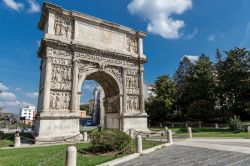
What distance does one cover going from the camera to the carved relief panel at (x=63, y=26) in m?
19.2

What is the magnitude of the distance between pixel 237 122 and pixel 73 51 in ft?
61.1

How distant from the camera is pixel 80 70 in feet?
64.5

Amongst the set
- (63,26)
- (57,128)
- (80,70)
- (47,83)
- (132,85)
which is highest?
(63,26)

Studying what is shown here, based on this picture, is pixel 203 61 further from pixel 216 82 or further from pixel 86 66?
pixel 86 66

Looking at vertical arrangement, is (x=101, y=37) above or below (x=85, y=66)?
above

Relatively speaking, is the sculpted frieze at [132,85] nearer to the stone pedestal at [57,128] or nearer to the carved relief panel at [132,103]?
the carved relief panel at [132,103]

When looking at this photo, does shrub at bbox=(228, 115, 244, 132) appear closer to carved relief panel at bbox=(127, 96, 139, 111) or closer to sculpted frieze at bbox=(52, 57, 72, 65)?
carved relief panel at bbox=(127, 96, 139, 111)

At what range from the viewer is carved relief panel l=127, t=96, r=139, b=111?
2230cm

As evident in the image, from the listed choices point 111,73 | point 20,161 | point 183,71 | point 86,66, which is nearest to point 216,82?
point 183,71

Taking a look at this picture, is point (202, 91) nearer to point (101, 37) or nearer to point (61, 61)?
point (101, 37)

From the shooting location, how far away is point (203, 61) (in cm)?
3534

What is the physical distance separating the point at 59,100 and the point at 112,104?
682 centimetres

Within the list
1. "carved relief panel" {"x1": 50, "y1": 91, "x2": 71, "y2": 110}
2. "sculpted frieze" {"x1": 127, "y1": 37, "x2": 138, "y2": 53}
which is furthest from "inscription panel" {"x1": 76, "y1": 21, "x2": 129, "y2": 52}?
"carved relief panel" {"x1": 50, "y1": 91, "x2": 71, "y2": 110}

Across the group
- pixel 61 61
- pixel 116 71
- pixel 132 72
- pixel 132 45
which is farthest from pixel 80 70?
pixel 132 45
